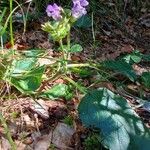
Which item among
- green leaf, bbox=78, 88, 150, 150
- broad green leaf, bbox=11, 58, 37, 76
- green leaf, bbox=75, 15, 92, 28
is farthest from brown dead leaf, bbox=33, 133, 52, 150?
green leaf, bbox=75, 15, 92, 28

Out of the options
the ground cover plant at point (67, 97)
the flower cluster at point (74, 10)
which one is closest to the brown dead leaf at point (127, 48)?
the ground cover plant at point (67, 97)

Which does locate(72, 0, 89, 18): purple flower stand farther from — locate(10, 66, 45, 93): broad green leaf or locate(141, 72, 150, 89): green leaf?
locate(141, 72, 150, 89): green leaf

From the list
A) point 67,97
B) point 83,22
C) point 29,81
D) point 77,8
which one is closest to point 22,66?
point 29,81

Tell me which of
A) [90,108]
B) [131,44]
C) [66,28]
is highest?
[66,28]

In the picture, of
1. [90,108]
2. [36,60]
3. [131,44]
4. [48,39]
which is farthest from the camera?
[131,44]

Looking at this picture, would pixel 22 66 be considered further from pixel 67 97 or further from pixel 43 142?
pixel 43 142

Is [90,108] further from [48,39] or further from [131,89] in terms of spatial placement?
[48,39]

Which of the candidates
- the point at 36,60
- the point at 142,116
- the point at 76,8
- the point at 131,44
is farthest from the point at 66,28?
the point at 131,44
